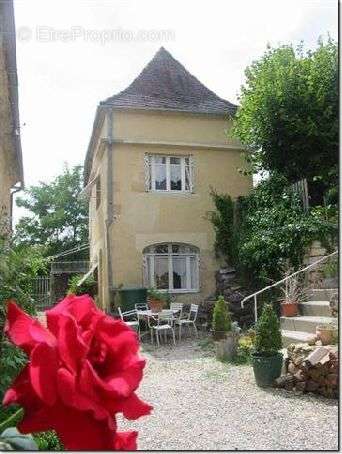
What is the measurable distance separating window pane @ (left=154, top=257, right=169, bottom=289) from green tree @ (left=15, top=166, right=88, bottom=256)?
0.69m

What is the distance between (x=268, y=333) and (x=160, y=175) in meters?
1.32

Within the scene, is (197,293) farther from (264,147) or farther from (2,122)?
(2,122)

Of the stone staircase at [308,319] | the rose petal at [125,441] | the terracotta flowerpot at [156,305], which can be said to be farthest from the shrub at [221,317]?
the rose petal at [125,441]

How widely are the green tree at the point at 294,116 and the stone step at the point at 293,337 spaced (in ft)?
4.31

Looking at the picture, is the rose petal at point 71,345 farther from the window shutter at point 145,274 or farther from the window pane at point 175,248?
the window shutter at point 145,274

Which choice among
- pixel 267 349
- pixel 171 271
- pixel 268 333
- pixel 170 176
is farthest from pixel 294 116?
pixel 267 349

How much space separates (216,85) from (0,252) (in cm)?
68

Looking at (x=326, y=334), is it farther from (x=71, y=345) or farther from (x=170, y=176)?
(x=71, y=345)

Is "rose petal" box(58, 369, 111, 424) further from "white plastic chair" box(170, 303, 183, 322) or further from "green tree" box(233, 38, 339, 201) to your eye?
"white plastic chair" box(170, 303, 183, 322)

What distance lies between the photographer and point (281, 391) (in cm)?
230

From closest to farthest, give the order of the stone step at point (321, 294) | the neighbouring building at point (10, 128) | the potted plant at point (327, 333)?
the neighbouring building at point (10, 128), the stone step at point (321, 294), the potted plant at point (327, 333)

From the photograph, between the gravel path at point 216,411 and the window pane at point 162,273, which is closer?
the gravel path at point 216,411

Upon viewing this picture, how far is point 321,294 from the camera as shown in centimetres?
242

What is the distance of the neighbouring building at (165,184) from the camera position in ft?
4.99
